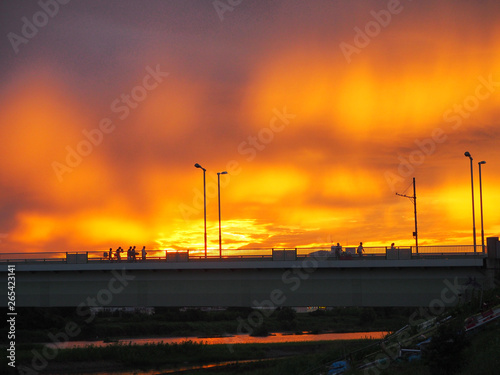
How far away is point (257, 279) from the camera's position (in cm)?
4544

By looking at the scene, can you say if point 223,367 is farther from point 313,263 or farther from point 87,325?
point 87,325

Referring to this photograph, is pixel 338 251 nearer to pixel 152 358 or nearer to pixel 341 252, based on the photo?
pixel 341 252

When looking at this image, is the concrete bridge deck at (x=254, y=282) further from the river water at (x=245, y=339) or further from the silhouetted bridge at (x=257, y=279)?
the river water at (x=245, y=339)

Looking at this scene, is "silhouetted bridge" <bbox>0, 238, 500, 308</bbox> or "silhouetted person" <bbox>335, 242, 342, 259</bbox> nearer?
"silhouetted bridge" <bbox>0, 238, 500, 308</bbox>

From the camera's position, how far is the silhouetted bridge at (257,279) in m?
42.9

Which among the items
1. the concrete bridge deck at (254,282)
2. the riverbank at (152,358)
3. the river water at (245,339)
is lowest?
the river water at (245,339)

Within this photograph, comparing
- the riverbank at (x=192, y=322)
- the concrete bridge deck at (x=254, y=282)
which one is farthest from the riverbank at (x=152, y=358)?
the riverbank at (x=192, y=322)

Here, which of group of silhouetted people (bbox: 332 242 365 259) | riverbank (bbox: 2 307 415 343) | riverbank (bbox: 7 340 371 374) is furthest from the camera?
riverbank (bbox: 2 307 415 343)

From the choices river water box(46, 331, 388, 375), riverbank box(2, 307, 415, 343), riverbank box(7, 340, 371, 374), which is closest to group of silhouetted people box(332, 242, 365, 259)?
riverbank box(7, 340, 371, 374)

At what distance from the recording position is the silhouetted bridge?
42.9 metres

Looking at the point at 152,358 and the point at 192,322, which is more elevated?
the point at 152,358

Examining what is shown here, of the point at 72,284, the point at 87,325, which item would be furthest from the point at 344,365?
the point at 87,325

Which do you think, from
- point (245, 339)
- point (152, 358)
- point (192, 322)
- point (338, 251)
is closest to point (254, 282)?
point (338, 251)

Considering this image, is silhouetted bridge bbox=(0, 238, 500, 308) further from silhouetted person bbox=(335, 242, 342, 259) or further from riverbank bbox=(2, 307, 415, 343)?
riverbank bbox=(2, 307, 415, 343)
